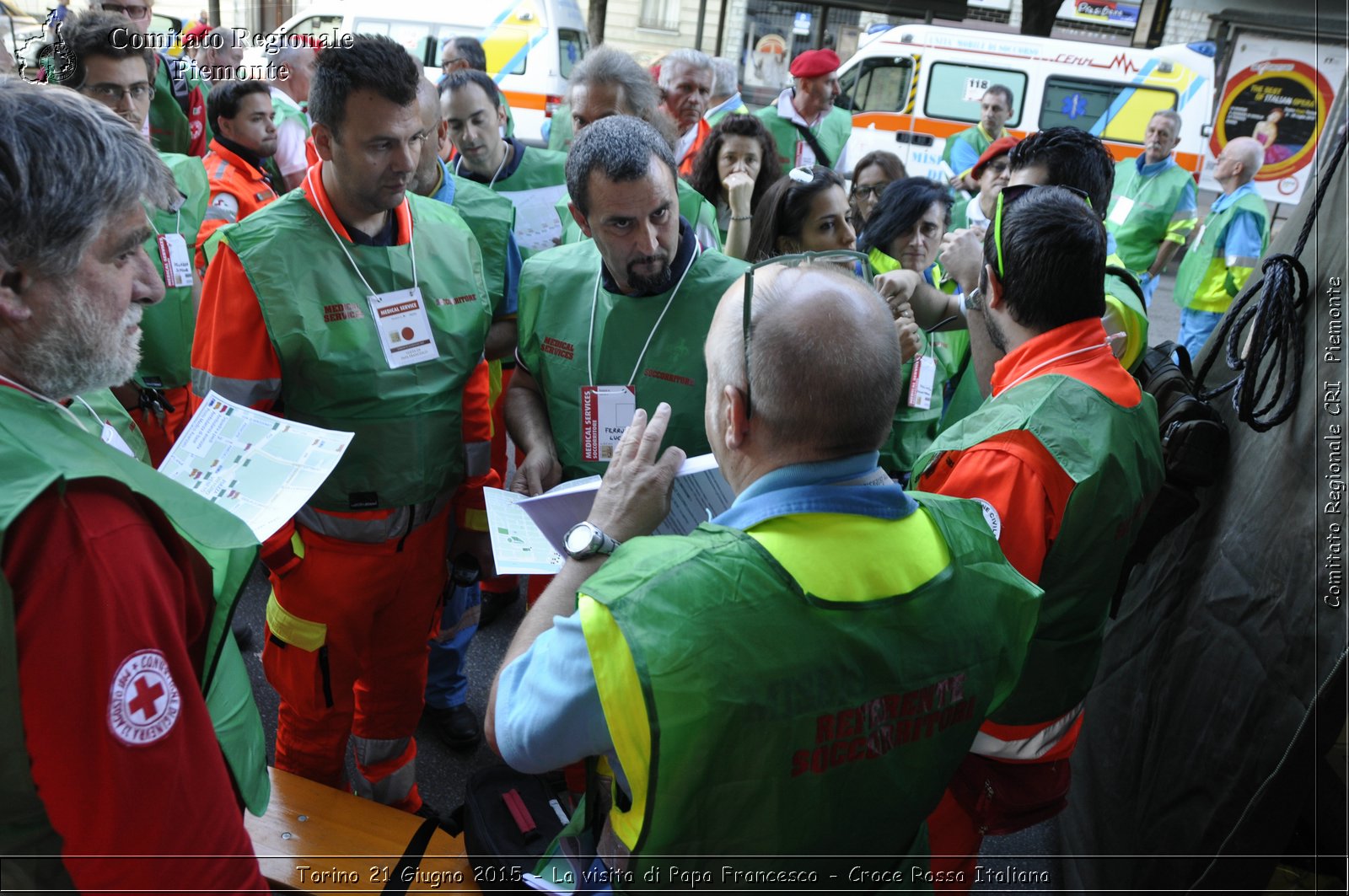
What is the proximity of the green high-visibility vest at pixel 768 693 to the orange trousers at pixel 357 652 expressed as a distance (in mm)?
1509

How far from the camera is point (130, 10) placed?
515cm

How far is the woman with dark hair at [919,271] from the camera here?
3406 mm

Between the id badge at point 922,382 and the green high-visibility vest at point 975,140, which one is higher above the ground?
the green high-visibility vest at point 975,140

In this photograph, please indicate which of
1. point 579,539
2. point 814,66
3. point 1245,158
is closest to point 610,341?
point 579,539

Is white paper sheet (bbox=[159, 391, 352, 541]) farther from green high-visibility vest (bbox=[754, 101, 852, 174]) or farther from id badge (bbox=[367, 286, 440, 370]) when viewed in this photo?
green high-visibility vest (bbox=[754, 101, 852, 174])

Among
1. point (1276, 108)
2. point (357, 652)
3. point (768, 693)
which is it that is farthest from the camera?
point (1276, 108)

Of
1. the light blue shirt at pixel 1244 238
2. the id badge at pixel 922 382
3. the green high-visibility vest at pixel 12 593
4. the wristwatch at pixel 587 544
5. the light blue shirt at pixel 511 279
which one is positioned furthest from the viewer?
the light blue shirt at pixel 1244 238

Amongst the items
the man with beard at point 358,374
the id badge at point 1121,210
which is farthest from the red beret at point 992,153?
the id badge at point 1121,210

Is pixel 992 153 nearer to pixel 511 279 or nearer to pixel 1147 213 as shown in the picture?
pixel 511 279

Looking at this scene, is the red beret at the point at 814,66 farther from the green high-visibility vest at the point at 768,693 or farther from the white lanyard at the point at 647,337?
the green high-visibility vest at the point at 768,693

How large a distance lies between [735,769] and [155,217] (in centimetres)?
365

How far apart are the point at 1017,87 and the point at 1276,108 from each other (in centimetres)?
621

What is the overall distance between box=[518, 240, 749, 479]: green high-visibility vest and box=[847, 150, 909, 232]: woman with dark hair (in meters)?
2.69

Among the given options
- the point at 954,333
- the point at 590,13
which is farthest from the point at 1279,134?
the point at 954,333
